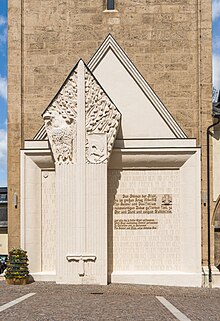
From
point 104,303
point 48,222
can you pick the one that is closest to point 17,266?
point 48,222

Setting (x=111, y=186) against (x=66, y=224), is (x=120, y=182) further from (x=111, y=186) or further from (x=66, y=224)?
(x=66, y=224)

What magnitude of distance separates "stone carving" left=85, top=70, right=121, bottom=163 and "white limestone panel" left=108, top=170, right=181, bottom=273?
137cm

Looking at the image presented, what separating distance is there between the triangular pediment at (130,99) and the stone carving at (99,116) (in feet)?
3.64

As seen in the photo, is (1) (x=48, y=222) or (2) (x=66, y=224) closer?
(2) (x=66, y=224)

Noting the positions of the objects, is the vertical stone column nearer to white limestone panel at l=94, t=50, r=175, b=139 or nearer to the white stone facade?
the white stone facade

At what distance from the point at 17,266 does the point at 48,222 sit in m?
1.83

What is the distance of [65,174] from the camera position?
17.0m

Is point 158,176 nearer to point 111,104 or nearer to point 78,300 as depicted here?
point 111,104

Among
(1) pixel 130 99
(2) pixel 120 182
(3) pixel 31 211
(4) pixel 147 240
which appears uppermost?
Answer: (1) pixel 130 99

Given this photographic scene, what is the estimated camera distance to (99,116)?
17.2 meters

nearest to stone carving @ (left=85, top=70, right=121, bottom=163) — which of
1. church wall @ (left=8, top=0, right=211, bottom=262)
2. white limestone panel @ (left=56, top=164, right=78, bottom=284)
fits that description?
white limestone panel @ (left=56, top=164, right=78, bottom=284)

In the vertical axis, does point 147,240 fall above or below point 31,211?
below

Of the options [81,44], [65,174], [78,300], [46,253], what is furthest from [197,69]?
[78,300]

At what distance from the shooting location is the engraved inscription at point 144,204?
58.9 ft
